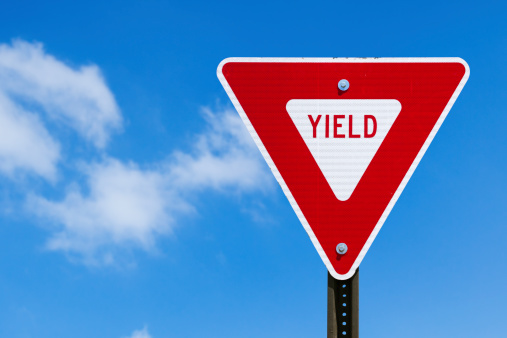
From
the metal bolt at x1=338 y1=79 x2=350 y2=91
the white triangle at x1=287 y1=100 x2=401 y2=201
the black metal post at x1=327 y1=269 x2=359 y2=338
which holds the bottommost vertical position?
the black metal post at x1=327 y1=269 x2=359 y2=338

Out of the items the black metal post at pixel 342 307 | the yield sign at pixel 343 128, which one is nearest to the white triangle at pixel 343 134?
the yield sign at pixel 343 128

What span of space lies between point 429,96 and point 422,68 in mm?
139

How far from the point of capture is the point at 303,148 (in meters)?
2.62

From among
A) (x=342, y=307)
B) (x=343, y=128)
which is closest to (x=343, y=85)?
(x=343, y=128)

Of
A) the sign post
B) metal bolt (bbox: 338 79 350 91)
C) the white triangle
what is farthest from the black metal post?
metal bolt (bbox: 338 79 350 91)

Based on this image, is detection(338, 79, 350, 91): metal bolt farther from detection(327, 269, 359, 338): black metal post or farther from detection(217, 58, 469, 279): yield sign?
detection(327, 269, 359, 338): black metal post

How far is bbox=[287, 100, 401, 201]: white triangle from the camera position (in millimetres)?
2594

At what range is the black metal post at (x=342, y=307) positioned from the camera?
2.55m

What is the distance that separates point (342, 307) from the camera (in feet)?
8.47

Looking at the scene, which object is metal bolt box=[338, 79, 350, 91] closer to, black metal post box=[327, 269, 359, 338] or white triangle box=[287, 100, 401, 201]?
white triangle box=[287, 100, 401, 201]

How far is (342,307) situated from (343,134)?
2.58 ft

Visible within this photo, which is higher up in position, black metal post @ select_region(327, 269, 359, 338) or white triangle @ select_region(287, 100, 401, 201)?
white triangle @ select_region(287, 100, 401, 201)

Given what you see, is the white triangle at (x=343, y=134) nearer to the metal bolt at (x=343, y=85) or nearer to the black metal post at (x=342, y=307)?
the metal bolt at (x=343, y=85)

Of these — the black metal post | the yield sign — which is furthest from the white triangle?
the black metal post
